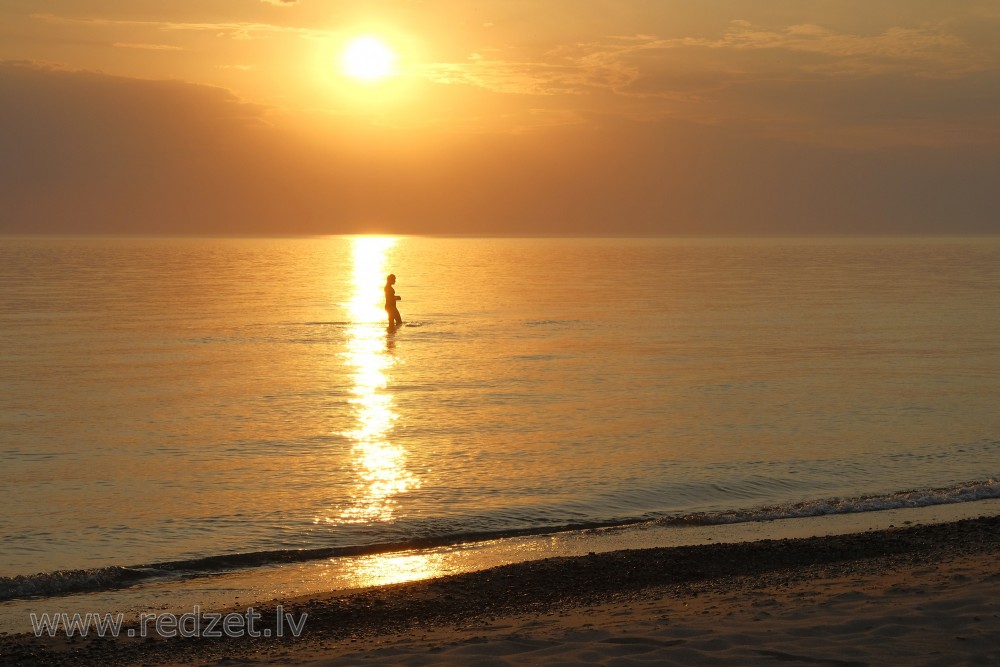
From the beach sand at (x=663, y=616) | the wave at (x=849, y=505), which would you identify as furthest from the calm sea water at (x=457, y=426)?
the beach sand at (x=663, y=616)

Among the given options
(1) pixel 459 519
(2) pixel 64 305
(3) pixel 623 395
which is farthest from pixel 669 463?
(2) pixel 64 305

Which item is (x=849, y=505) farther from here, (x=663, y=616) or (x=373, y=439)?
(x=373, y=439)

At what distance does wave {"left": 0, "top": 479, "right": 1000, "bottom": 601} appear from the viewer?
10023 millimetres

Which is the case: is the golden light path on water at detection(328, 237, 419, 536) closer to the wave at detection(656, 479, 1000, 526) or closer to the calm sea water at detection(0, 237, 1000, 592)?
the calm sea water at detection(0, 237, 1000, 592)

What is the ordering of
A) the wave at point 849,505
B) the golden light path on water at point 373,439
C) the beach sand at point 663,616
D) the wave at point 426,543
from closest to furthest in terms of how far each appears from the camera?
the beach sand at point 663,616
the wave at point 426,543
the wave at point 849,505
the golden light path on water at point 373,439

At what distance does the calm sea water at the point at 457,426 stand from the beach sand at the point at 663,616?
2138mm

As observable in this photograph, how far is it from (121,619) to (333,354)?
21.2 metres

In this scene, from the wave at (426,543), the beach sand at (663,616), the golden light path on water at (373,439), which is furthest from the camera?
the golden light path on water at (373,439)

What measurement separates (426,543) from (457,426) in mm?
6653

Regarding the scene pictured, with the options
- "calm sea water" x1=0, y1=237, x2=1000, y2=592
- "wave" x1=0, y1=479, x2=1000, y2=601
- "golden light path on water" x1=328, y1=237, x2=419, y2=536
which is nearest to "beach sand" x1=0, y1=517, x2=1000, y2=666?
"wave" x1=0, y1=479, x2=1000, y2=601

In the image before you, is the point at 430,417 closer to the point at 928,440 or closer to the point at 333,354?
the point at 928,440

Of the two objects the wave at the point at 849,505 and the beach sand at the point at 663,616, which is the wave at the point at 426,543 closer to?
the wave at the point at 849,505

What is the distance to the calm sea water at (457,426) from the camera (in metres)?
12.6

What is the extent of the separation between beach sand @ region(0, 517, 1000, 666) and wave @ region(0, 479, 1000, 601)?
1548mm
